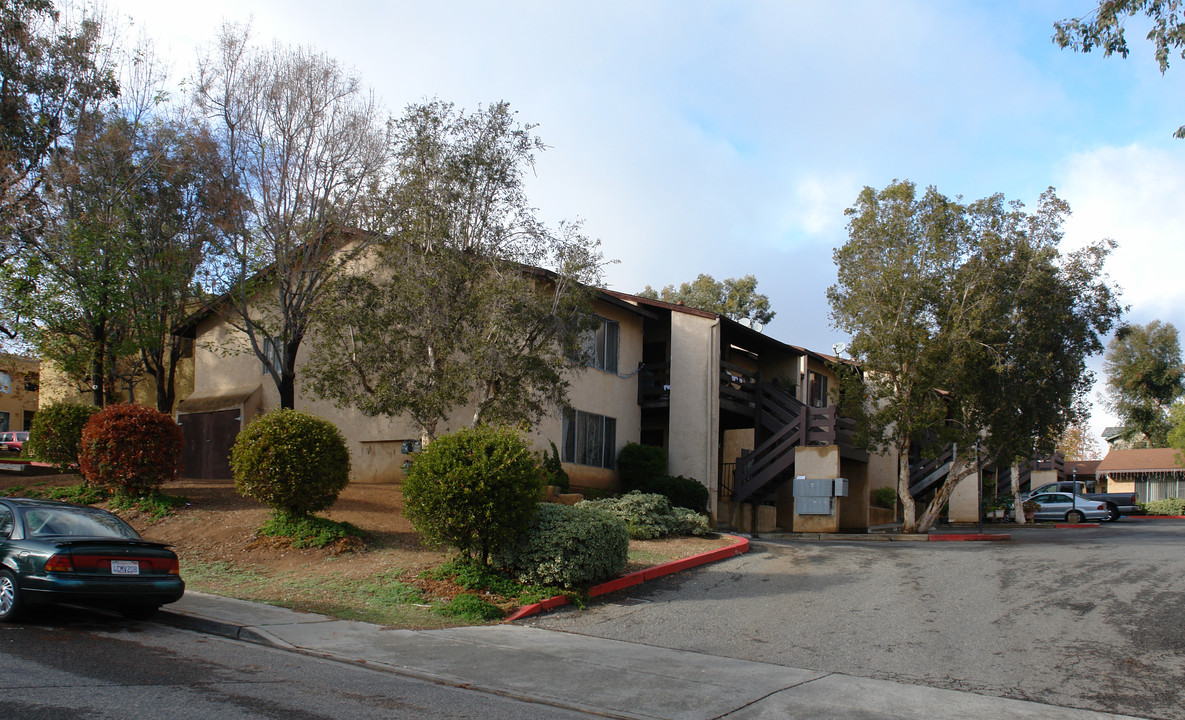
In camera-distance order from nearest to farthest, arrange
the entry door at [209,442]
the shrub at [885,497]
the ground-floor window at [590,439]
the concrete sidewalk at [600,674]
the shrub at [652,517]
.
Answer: the concrete sidewalk at [600,674] → the shrub at [652,517] → the ground-floor window at [590,439] → the entry door at [209,442] → the shrub at [885,497]

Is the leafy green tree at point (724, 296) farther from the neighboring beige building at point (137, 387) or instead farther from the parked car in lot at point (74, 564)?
the parked car in lot at point (74, 564)

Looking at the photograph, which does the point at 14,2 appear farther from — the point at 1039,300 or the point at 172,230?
the point at 1039,300

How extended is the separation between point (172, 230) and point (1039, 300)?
70.7ft

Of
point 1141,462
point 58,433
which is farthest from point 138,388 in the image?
point 1141,462

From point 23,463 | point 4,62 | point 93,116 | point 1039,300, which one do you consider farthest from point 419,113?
point 1039,300

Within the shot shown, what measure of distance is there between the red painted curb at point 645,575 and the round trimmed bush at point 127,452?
827cm

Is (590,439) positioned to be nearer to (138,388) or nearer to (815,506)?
(815,506)

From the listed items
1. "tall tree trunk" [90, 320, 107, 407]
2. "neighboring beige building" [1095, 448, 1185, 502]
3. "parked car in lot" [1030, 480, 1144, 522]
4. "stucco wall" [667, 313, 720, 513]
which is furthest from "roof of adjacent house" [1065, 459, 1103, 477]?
"tall tree trunk" [90, 320, 107, 407]

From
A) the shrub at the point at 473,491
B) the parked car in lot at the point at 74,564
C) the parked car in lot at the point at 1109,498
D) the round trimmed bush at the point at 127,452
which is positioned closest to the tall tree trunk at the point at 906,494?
the shrub at the point at 473,491

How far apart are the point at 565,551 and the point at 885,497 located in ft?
69.9

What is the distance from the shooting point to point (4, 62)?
20391 mm

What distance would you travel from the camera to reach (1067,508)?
115 feet

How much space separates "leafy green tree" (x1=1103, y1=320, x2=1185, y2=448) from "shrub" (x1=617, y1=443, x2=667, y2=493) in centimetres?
3876

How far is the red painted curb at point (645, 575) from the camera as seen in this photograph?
35.7ft
